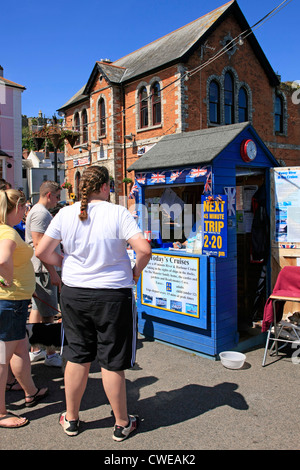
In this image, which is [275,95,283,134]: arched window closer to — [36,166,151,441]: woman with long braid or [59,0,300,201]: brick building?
[59,0,300,201]: brick building

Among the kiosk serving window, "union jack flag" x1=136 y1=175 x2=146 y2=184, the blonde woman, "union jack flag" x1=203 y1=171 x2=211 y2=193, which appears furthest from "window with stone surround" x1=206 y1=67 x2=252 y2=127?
the blonde woman

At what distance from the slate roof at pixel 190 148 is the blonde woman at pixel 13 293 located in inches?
86.8

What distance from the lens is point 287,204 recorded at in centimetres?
501

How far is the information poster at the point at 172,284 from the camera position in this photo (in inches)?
181

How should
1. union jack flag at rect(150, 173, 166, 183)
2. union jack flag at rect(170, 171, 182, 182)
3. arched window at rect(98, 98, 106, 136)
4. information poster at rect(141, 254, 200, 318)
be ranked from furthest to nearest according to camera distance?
arched window at rect(98, 98, 106, 136)
union jack flag at rect(150, 173, 166, 183)
union jack flag at rect(170, 171, 182, 182)
information poster at rect(141, 254, 200, 318)

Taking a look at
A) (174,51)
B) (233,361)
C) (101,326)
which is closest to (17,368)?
(101,326)

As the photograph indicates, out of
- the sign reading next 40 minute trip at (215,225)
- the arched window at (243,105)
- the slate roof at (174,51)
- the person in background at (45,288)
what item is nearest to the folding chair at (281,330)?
the sign reading next 40 minute trip at (215,225)

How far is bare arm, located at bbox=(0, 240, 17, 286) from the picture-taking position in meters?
2.87

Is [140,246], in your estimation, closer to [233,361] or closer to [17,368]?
[17,368]

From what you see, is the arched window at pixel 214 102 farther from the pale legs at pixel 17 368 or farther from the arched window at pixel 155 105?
the pale legs at pixel 17 368

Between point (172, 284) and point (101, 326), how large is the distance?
2.26 m

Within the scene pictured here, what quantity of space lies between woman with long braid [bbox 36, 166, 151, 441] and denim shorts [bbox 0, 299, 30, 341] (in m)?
0.49

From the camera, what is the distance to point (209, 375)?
4.01 m
